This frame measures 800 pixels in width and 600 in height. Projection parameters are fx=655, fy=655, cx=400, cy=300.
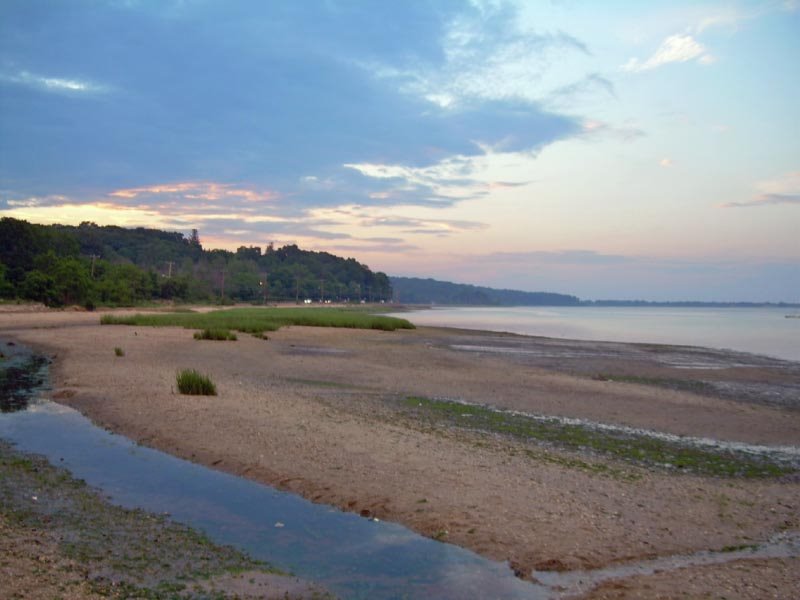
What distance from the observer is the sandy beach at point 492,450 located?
7.23m

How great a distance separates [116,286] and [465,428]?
75701 millimetres

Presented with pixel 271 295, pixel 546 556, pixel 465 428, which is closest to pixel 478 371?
pixel 465 428

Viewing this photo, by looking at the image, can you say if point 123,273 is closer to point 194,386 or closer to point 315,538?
point 194,386

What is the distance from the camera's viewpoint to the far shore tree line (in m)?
69.6

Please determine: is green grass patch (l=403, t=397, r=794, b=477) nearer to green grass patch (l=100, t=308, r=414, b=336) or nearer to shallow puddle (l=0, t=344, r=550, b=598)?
shallow puddle (l=0, t=344, r=550, b=598)

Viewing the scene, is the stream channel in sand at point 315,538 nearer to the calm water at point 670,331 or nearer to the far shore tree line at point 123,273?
the calm water at point 670,331

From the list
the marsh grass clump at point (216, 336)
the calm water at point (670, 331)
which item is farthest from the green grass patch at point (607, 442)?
the calm water at point (670, 331)

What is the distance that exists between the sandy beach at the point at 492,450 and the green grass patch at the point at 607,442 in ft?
Result: 1.60

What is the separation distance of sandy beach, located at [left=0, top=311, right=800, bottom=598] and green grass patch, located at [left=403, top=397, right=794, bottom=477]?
1.60 feet

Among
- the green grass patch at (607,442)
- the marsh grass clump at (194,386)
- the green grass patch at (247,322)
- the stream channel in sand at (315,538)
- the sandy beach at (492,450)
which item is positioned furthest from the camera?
the green grass patch at (247,322)

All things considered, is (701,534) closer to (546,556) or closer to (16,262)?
(546,556)

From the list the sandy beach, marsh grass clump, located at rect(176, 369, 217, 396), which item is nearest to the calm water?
the sandy beach

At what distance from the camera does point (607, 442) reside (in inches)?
507

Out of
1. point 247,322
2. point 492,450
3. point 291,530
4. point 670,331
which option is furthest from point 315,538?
point 670,331
